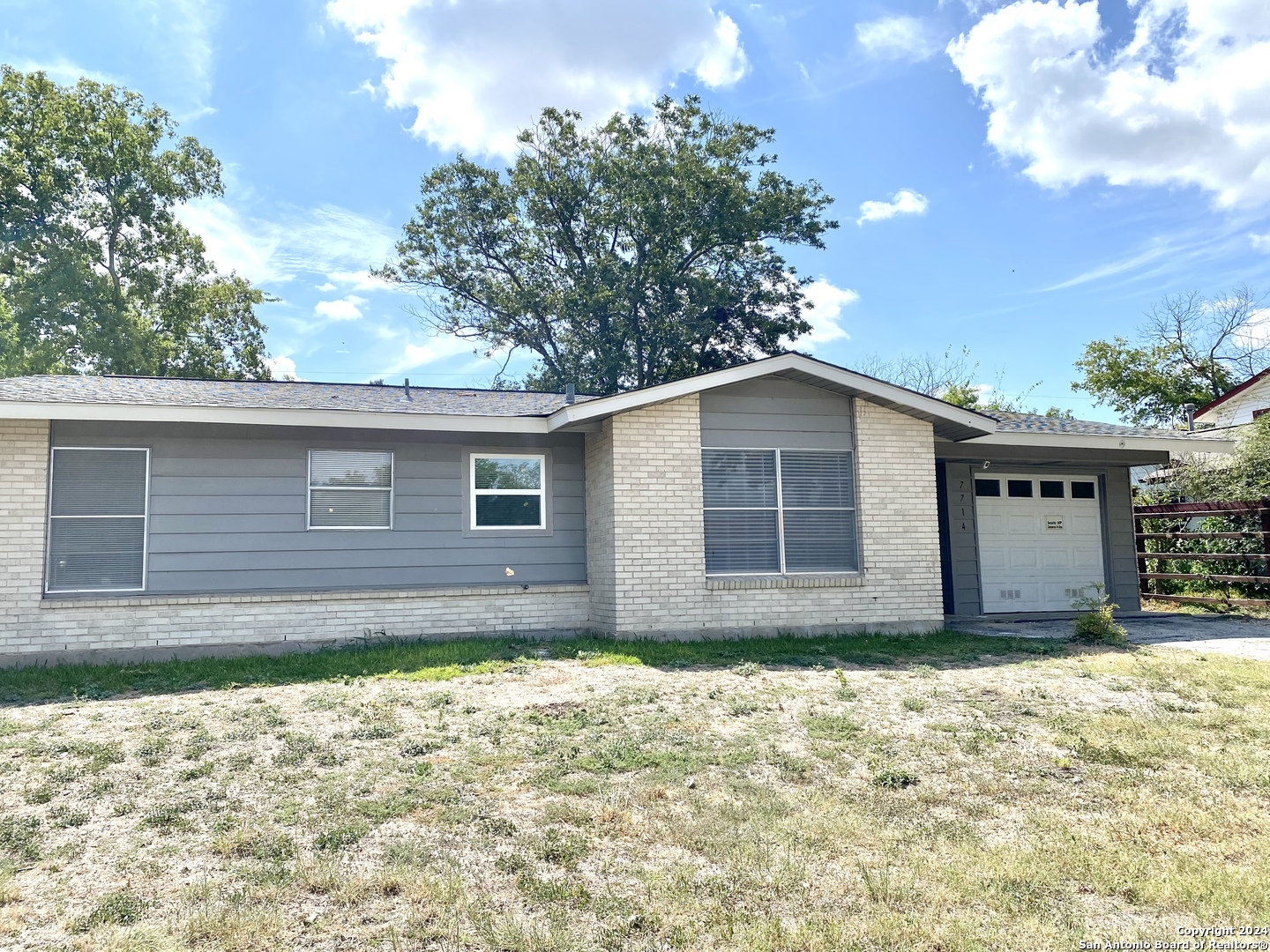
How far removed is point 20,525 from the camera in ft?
29.7

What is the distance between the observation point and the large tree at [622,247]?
25.2 meters

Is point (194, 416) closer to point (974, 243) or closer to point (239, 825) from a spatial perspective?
point (239, 825)

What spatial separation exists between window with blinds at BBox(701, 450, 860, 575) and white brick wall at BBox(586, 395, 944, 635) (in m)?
0.21

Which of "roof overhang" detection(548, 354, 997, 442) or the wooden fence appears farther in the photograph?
the wooden fence

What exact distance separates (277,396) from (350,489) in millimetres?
1708

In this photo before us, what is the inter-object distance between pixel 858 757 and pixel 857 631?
548 cm

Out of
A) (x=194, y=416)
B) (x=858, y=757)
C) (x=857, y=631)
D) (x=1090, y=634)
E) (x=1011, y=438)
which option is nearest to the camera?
(x=858, y=757)

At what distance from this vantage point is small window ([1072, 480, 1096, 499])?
13.8 metres

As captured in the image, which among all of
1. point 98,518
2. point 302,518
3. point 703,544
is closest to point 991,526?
point 703,544

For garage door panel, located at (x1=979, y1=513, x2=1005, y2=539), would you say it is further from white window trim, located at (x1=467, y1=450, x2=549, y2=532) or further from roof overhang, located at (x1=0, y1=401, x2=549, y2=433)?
roof overhang, located at (x1=0, y1=401, x2=549, y2=433)

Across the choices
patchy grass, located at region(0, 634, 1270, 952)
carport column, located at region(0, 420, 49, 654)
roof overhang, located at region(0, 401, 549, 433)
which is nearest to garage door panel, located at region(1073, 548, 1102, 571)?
patchy grass, located at region(0, 634, 1270, 952)

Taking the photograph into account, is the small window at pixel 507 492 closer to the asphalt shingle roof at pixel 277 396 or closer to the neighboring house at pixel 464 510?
the neighboring house at pixel 464 510

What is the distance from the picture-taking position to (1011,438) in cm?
1159

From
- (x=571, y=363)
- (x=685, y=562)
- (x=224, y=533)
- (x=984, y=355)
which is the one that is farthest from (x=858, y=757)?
(x=984, y=355)
